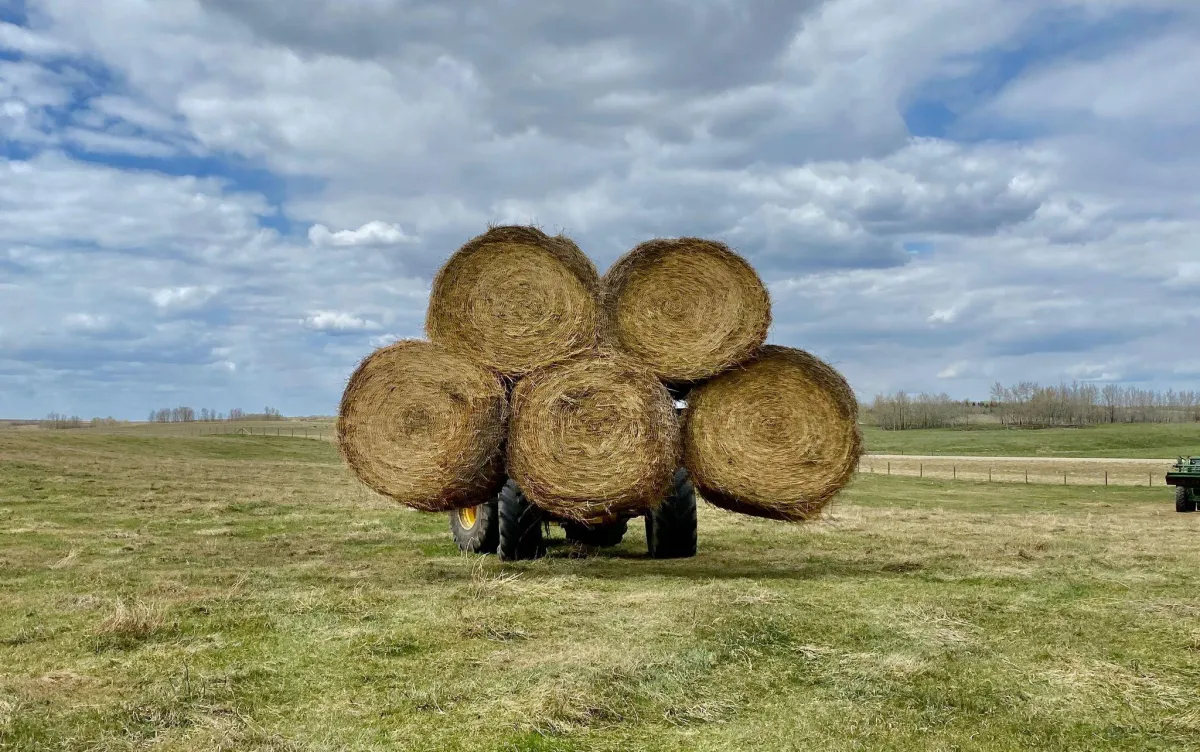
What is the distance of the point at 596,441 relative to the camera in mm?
9703

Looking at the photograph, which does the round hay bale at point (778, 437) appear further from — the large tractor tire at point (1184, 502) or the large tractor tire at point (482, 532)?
the large tractor tire at point (1184, 502)

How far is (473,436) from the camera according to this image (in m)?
10.0

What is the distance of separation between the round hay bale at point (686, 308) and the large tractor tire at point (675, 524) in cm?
159

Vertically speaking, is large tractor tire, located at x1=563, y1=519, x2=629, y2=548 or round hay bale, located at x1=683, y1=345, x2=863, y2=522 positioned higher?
round hay bale, located at x1=683, y1=345, x2=863, y2=522

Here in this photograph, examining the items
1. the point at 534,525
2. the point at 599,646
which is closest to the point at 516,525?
the point at 534,525

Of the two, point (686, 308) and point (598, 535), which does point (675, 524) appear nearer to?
point (598, 535)

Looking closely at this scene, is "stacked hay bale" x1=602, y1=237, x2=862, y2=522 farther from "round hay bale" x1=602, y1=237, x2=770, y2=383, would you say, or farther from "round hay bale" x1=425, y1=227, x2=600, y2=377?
"round hay bale" x1=425, y1=227, x2=600, y2=377

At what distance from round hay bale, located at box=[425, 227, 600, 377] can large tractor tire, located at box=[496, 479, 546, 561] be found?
1.67 meters

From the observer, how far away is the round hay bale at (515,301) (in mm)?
10258

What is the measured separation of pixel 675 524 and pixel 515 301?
12.0 ft

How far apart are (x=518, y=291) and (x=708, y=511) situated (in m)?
9.64

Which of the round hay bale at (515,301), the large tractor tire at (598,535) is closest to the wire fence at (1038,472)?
the large tractor tire at (598,535)

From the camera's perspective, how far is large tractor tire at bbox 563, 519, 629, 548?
13.3m

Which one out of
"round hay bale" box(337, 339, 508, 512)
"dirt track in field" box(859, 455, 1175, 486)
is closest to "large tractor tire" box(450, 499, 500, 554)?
"round hay bale" box(337, 339, 508, 512)
